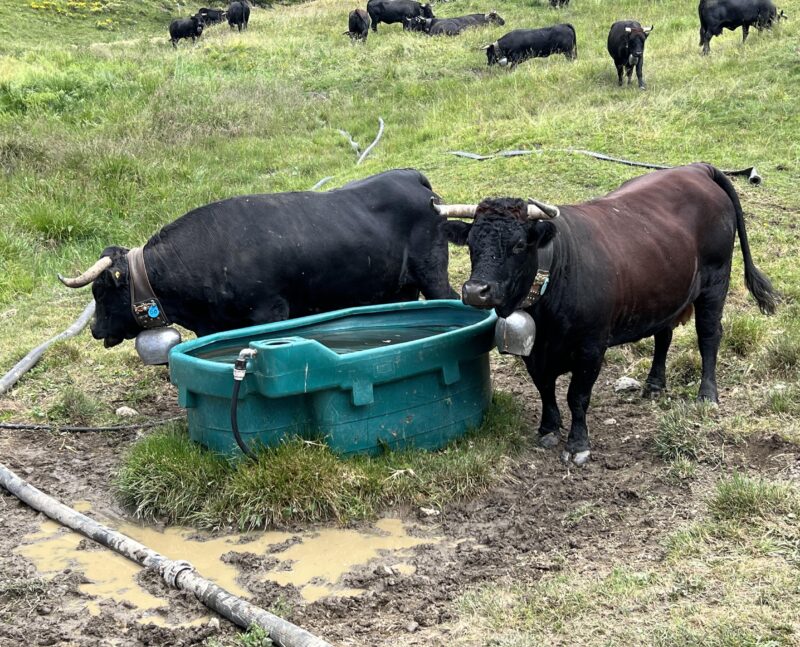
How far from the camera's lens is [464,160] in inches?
499

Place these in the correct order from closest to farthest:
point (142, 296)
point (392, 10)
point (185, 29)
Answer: point (142, 296)
point (392, 10)
point (185, 29)

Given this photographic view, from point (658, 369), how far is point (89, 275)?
3.84m

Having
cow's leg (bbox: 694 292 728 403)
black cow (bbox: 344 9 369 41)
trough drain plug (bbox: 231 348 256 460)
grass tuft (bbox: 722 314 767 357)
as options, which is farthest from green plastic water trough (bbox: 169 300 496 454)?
black cow (bbox: 344 9 369 41)

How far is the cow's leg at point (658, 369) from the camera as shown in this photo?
21.6 ft

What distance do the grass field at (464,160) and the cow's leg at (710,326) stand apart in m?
0.26

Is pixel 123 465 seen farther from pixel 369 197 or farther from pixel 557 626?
pixel 557 626

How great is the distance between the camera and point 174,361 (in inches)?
214

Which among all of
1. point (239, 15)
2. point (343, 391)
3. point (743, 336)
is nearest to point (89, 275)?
point (343, 391)

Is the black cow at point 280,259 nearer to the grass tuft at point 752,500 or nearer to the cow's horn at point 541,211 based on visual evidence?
the cow's horn at point 541,211

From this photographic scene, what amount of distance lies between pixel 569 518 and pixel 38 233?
836 centimetres

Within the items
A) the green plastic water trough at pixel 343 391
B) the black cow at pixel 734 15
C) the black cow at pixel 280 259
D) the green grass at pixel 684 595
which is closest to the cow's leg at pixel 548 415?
the green plastic water trough at pixel 343 391

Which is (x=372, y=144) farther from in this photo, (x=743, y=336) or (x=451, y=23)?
(x=451, y=23)

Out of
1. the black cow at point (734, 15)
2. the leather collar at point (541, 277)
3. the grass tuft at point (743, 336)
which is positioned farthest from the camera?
the black cow at point (734, 15)

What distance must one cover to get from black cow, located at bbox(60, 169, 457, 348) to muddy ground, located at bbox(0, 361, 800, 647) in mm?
1037
